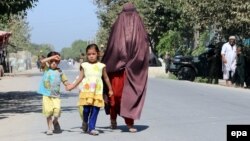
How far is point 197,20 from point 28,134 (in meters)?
21.8

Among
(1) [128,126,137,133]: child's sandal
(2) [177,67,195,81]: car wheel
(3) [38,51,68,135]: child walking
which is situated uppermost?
(3) [38,51,68,135]: child walking

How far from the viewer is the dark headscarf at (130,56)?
9.91 meters

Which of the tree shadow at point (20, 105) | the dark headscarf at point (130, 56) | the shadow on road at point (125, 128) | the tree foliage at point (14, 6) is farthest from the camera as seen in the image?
the tree foliage at point (14, 6)

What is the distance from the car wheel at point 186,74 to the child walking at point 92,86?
22013 mm

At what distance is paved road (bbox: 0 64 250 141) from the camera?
9.78 m

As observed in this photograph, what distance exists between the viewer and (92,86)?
9.80 meters

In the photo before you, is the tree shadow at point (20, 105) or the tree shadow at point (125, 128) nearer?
the tree shadow at point (125, 128)

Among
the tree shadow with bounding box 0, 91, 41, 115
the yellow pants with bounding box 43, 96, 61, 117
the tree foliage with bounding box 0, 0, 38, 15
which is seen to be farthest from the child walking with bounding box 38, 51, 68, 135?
the tree foliage with bounding box 0, 0, 38, 15

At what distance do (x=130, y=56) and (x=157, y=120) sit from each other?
7.79ft

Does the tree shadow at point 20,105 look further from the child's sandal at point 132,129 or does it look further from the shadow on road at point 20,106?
the child's sandal at point 132,129

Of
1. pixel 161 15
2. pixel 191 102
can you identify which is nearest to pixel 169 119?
pixel 191 102

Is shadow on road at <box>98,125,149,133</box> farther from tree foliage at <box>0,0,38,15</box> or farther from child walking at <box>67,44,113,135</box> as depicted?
tree foliage at <box>0,0,38,15</box>

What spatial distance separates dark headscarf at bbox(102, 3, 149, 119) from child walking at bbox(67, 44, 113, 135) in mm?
261

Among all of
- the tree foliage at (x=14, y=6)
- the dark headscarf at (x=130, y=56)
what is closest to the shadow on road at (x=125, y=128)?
the dark headscarf at (x=130, y=56)
